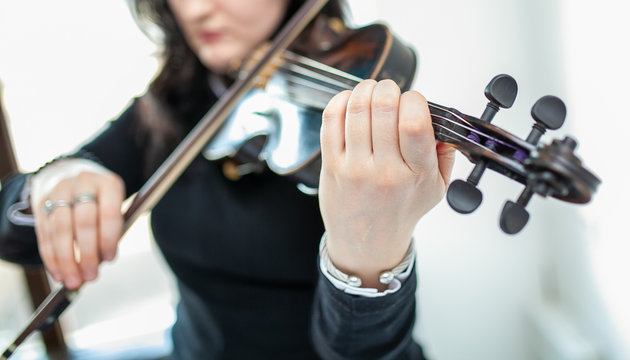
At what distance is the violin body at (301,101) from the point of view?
46 centimetres

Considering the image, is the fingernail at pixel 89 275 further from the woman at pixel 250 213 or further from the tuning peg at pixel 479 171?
the tuning peg at pixel 479 171

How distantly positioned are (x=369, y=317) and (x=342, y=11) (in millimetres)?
525

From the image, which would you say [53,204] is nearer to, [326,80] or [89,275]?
[89,275]

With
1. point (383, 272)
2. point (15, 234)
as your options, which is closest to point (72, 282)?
point (15, 234)

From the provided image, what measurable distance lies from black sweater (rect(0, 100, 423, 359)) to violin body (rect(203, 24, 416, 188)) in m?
0.05

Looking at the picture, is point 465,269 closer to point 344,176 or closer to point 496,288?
point 496,288

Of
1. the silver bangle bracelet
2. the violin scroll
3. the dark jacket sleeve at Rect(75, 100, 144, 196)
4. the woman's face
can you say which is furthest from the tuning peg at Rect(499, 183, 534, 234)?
the dark jacket sleeve at Rect(75, 100, 144, 196)

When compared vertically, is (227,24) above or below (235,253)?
above

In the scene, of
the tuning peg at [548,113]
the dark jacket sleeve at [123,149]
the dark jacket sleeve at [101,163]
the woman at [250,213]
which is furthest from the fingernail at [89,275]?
the tuning peg at [548,113]

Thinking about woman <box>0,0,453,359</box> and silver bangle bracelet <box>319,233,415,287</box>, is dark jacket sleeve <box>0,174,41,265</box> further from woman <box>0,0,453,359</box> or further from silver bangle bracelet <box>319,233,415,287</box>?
silver bangle bracelet <box>319,233,415,287</box>

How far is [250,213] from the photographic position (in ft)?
2.09

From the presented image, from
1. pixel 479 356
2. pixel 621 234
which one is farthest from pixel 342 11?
pixel 479 356

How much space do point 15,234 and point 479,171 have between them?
0.55 meters

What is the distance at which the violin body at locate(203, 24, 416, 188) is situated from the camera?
1.50 feet
